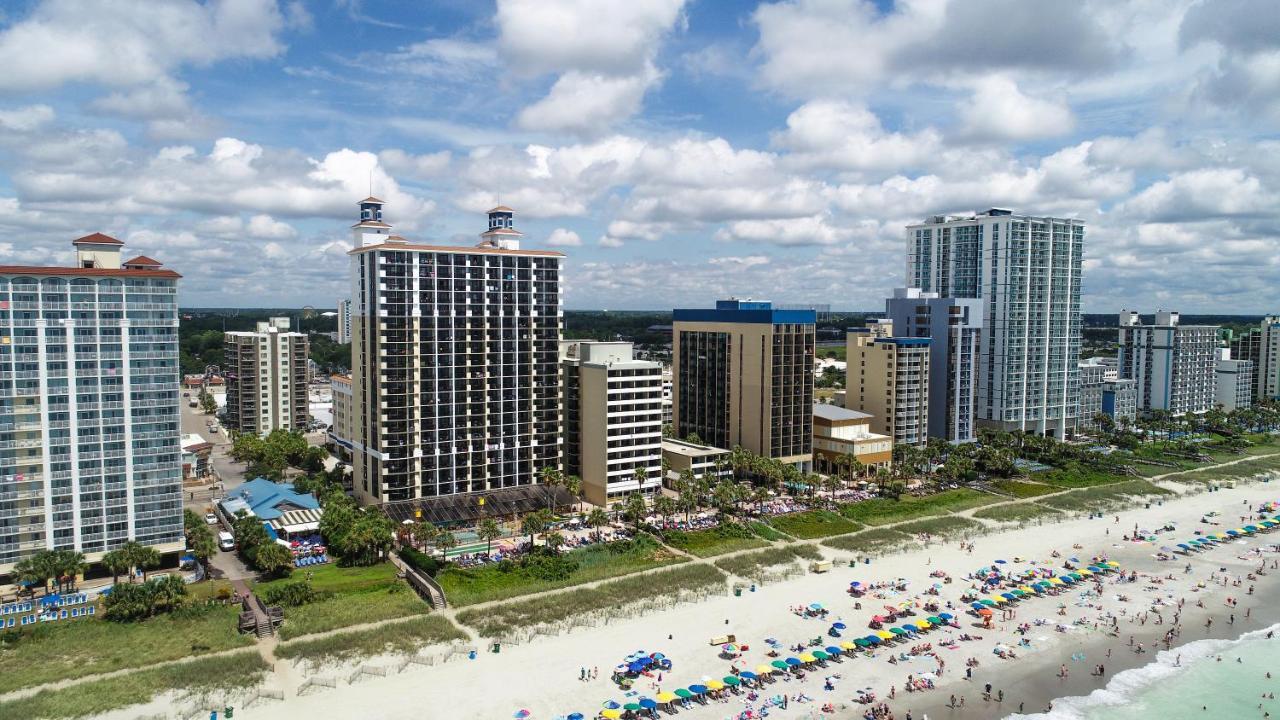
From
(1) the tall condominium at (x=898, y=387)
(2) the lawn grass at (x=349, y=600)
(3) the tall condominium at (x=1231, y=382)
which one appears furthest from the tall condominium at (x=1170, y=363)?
(2) the lawn grass at (x=349, y=600)

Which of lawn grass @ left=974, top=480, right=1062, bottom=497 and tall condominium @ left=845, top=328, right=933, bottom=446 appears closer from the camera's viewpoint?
lawn grass @ left=974, top=480, right=1062, bottom=497

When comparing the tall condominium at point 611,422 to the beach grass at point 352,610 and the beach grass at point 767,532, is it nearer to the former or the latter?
the beach grass at point 767,532

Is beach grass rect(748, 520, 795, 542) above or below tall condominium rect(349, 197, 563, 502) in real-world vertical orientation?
below

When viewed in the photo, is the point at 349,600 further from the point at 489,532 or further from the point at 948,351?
the point at 948,351

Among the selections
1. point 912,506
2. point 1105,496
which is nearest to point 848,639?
point 912,506

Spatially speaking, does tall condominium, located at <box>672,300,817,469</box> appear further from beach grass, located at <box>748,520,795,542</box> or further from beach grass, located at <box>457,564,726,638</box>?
beach grass, located at <box>457,564,726,638</box>

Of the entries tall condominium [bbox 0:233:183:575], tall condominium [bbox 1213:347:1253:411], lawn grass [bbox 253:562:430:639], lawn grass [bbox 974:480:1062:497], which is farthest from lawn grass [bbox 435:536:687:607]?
tall condominium [bbox 1213:347:1253:411]
